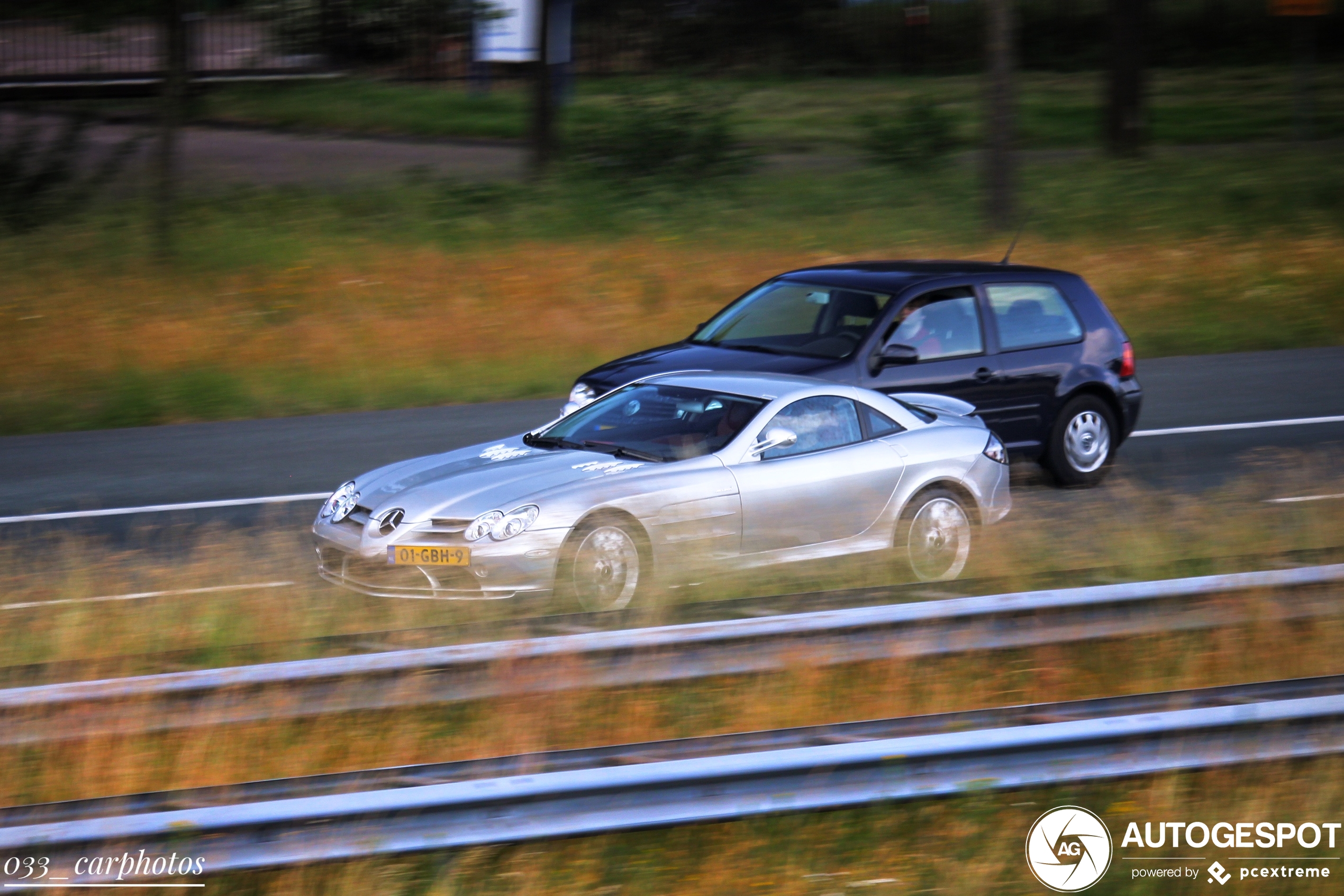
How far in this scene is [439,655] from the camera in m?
5.33

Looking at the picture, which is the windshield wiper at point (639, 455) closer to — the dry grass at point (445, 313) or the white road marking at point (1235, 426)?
the white road marking at point (1235, 426)

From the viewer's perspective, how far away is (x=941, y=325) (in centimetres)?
1073

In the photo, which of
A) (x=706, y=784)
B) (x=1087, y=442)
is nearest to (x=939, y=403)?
(x=1087, y=442)

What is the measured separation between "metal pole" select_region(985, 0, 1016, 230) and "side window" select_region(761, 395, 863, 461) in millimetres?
12272

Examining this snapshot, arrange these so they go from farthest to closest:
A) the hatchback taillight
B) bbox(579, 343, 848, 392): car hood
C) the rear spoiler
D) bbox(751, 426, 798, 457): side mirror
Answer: the hatchback taillight → bbox(579, 343, 848, 392): car hood → the rear spoiler → bbox(751, 426, 798, 457): side mirror

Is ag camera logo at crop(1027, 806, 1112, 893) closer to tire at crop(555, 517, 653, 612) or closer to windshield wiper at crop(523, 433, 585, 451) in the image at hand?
tire at crop(555, 517, 653, 612)

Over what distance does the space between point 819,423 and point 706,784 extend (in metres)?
4.11

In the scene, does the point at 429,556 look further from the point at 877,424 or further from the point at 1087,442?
the point at 1087,442

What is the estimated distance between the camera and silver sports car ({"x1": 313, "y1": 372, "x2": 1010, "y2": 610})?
716 cm

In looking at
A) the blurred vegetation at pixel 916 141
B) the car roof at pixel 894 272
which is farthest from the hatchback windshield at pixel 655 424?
the blurred vegetation at pixel 916 141

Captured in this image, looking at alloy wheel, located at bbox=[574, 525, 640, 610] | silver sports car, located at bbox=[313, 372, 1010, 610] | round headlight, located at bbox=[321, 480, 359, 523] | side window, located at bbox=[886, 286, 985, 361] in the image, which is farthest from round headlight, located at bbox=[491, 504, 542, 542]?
side window, located at bbox=[886, 286, 985, 361]

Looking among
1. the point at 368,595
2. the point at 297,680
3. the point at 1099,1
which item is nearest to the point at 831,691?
the point at 297,680

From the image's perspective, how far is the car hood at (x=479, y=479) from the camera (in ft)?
23.8

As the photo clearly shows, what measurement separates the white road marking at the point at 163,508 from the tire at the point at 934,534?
14.6ft
